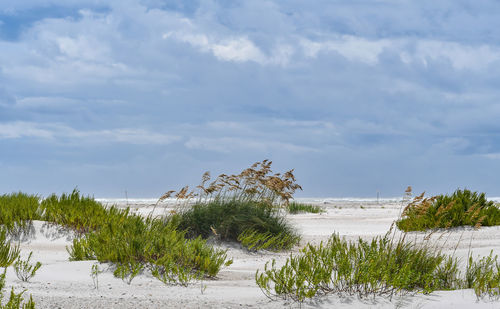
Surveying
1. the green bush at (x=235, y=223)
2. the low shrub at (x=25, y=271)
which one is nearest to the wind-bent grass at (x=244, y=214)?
the green bush at (x=235, y=223)

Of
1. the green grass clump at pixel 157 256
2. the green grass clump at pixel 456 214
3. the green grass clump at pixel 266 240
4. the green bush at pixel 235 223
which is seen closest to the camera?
the green grass clump at pixel 157 256

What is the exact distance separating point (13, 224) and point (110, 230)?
3975 millimetres

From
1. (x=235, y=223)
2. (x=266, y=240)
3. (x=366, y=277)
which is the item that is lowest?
(x=266, y=240)

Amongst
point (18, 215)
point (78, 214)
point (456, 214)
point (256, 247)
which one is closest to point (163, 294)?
point (256, 247)

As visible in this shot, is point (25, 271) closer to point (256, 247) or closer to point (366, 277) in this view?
point (366, 277)

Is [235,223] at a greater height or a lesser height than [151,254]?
greater

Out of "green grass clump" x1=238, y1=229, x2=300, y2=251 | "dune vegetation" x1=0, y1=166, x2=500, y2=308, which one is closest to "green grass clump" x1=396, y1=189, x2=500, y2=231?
"dune vegetation" x1=0, y1=166, x2=500, y2=308

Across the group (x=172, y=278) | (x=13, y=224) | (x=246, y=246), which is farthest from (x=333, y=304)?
(x=13, y=224)

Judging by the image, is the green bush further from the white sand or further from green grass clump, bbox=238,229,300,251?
the white sand

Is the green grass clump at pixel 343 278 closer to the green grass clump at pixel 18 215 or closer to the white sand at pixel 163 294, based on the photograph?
the white sand at pixel 163 294

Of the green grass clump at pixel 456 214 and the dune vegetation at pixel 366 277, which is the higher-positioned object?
the green grass clump at pixel 456 214

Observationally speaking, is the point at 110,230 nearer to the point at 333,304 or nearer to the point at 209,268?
the point at 209,268

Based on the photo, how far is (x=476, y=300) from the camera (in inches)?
187

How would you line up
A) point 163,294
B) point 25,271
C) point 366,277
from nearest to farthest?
point 366,277 → point 163,294 → point 25,271
